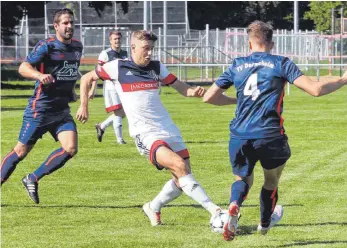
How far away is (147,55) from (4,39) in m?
48.2

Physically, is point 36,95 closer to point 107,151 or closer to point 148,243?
point 148,243

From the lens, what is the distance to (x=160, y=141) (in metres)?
9.99

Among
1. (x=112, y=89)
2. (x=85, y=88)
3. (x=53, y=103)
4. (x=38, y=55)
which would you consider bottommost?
(x=112, y=89)

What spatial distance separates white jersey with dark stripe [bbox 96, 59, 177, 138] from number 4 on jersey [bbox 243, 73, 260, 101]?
1565mm

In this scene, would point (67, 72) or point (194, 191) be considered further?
point (67, 72)

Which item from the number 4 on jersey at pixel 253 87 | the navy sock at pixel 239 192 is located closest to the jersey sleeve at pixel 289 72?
the number 4 on jersey at pixel 253 87

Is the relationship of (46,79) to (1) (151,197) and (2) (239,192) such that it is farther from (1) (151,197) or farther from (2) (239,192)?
(2) (239,192)

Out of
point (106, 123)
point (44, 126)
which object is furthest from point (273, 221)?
point (106, 123)

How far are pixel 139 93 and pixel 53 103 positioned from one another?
202 cm

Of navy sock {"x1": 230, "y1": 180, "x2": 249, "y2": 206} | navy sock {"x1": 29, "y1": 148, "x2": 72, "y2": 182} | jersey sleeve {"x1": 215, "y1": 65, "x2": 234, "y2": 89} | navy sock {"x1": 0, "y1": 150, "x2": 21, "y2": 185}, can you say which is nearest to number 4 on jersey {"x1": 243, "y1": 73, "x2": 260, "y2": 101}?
jersey sleeve {"x1": 215, "y1": 65, "x2": 234, "y2": 89}

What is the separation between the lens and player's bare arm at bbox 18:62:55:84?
11008 mm

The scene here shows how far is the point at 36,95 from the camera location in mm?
12008

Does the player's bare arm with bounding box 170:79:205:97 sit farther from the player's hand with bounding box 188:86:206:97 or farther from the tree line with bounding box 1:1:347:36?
the tree line with bounding box 1:1:347:36

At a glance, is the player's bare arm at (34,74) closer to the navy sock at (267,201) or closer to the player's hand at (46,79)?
the player's hand at (46,79)
